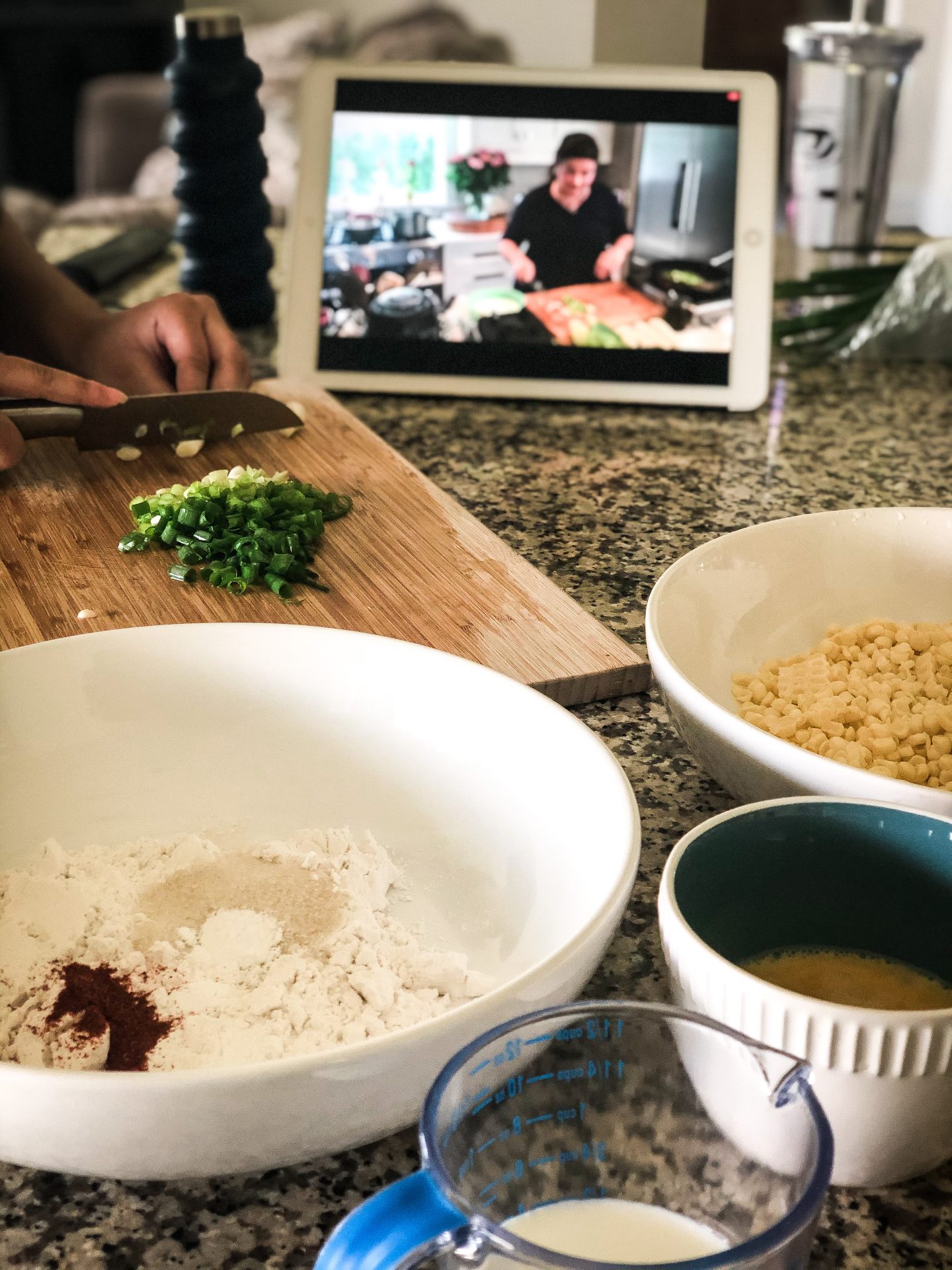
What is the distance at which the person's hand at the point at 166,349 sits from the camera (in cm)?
135

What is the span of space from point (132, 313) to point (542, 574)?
2.21 ft

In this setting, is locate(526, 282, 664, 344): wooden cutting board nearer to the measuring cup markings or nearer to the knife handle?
the knife handle

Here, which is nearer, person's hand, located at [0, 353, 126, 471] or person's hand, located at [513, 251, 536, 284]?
person's hand, located at [0, 353, 126, 471]

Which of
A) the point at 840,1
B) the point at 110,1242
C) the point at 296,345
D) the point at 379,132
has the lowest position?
the point at 110,1242

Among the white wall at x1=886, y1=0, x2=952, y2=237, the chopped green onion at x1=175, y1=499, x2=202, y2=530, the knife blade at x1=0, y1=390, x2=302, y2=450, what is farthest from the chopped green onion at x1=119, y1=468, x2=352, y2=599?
the white wall at x1=886, y1=0, x2=952, y2=237

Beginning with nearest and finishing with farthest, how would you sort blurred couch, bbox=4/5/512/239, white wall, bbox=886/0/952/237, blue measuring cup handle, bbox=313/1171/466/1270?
blue measuring cup handle, bbox=313/1171/466/1270
white wall, bbox=886/0/952/237
blurred couch, bbox=4/5/512/239

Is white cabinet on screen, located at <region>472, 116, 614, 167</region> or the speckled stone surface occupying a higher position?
white cabinet on screen, located at <region>472, 116, 614, 167</region>

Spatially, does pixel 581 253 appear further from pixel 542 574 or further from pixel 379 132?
pixel 542 574

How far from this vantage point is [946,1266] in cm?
47

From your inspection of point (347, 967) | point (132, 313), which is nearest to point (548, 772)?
point (347, 967)

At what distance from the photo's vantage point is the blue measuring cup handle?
35 cm

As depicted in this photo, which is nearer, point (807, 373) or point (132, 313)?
point (132, 313)

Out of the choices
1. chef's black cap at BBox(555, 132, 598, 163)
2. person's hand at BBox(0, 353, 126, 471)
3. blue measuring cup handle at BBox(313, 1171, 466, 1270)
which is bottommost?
blue measuring cup handle at BBox(313, 1171, 466, 1270)

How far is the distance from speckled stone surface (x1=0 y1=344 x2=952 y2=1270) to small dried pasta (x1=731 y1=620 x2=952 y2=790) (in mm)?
77
